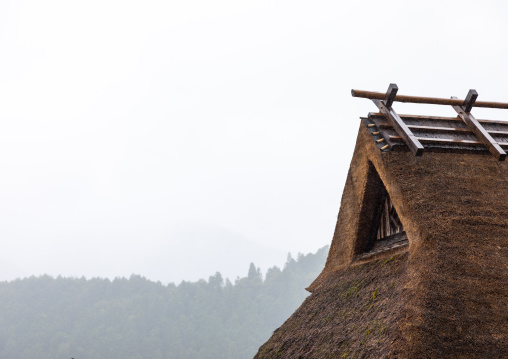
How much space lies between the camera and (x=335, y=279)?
8.25m

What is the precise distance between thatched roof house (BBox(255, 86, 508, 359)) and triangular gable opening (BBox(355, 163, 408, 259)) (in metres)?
0.02

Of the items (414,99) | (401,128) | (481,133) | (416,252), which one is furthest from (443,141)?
(416,252)

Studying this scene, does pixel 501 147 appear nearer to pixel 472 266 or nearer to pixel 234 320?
pixel 472 266

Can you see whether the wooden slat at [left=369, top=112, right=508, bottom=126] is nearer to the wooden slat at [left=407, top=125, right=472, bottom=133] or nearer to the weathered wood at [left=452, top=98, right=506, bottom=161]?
the weathered wood at [left=452, top=98, right=506, bottom=161]

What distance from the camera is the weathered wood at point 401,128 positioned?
22.5ft

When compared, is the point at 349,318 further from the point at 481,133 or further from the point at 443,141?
the point at 481,133

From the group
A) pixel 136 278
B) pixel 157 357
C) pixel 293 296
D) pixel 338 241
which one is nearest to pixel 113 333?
pixel 157 357

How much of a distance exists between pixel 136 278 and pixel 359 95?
157 metres

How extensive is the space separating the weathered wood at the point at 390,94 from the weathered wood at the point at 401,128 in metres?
0.09

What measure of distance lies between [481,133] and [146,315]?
140377mm

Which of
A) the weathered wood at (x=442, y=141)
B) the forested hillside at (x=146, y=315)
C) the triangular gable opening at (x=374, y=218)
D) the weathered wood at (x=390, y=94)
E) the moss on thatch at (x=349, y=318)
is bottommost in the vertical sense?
the moss on thatch at (x=349, y=318)

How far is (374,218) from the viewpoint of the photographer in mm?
8406

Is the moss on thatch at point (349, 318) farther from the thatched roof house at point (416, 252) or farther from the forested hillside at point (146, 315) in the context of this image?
the forested hillside at point (146, 315)

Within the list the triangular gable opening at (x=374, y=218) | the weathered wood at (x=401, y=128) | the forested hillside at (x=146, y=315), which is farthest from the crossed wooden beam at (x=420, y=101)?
the forested hillside at (x=146, y=315)
